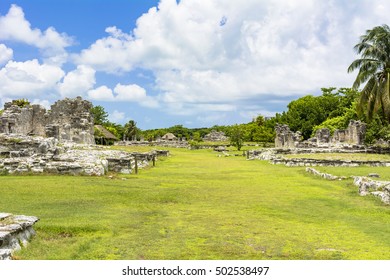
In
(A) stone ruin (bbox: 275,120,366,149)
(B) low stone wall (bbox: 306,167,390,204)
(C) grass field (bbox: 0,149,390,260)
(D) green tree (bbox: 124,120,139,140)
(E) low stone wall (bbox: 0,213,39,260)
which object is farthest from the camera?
(D) green tree (bbox: 124,120,139,140)

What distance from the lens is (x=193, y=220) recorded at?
11000 mm

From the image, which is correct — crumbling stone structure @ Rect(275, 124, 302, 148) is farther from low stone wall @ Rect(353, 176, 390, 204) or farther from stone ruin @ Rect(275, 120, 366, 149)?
low stone wall @ Rect(353, 176, 390, 204)

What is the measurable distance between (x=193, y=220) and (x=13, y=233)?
475 cm

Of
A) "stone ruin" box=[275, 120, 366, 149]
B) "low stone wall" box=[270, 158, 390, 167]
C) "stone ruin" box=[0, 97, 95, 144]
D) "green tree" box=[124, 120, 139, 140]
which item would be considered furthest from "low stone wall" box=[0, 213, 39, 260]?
"green tree" box=[124, 120, 139, 140]

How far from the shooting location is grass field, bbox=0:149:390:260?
8.09 m

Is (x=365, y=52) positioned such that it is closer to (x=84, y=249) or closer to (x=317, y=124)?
(x=84, y=249)

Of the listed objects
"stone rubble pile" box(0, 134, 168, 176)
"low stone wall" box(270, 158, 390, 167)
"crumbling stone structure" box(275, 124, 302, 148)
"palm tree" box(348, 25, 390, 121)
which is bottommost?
"low stone wall" box(270, 158, 390, 167)

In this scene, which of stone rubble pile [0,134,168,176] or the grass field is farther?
stone rubble pile [0,134,168,176]

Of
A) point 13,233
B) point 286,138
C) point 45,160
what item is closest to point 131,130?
point 286,138

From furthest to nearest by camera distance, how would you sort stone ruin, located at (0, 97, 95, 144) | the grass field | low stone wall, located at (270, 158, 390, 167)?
1. stone ruin, located at (0, 97, 95, 144)
2. low stone wall, located at (270, 158, 390, 167)
3. the grass field

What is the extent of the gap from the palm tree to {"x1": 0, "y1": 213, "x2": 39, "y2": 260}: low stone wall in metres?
28.0

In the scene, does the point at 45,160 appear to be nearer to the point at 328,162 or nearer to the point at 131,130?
the point at 328,162

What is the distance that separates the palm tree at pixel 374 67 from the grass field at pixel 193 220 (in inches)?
595
